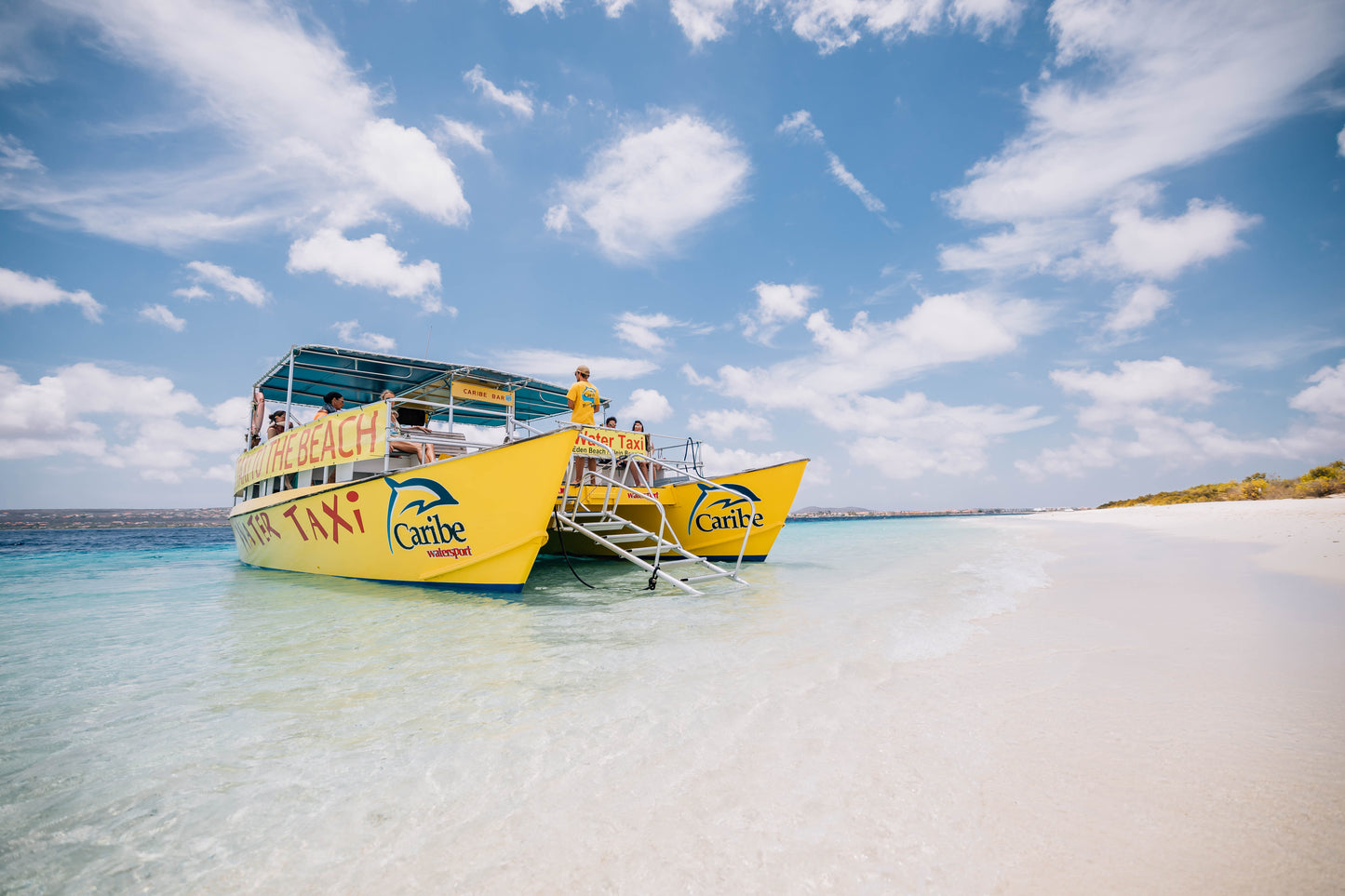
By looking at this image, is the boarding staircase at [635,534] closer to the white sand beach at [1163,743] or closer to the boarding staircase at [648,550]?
the boarding staircase at [648,550]

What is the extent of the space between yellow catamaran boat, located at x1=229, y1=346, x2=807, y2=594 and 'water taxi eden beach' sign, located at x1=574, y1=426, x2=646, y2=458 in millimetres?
36

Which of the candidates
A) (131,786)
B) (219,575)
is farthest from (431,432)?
(131,786)

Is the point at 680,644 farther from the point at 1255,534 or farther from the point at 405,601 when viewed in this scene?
the point at 1255,534

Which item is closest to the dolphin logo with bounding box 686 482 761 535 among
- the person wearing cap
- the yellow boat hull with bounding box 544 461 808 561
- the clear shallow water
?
the yellow boat hull with bounding box 544 461 808 561

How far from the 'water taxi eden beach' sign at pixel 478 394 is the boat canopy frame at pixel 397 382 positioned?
45 millimetres

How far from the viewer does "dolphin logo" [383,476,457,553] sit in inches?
236

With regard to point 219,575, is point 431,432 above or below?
above

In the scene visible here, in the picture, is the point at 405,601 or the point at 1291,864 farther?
the point at 405,601

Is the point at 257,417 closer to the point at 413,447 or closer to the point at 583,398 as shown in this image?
the point at 413,447

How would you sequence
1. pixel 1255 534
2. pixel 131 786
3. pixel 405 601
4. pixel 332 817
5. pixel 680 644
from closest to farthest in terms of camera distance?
pixel 332 817 → pixel 131 786 → pixel 680 644 → pixel 405 601 → pixel 1255 534

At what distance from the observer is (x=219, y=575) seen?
959 cm

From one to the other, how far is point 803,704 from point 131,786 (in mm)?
2687

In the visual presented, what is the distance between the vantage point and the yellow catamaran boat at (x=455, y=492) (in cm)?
591

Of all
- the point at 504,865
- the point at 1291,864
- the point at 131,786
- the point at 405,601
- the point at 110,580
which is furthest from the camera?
the point at 110,580
